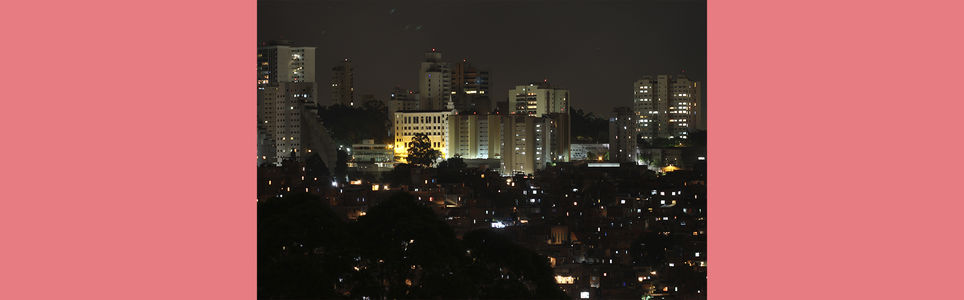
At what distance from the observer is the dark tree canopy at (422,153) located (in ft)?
23.4

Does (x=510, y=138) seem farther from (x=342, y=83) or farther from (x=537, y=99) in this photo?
(x=342, y=83)

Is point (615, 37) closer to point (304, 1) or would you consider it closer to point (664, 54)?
point (664, 54)

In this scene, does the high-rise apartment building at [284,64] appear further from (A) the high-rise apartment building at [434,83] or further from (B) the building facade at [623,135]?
(B) the building facade at [623,135]

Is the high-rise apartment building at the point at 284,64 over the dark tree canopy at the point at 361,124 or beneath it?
over

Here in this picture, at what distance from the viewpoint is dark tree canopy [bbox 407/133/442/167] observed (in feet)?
23.4

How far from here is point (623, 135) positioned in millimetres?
8180

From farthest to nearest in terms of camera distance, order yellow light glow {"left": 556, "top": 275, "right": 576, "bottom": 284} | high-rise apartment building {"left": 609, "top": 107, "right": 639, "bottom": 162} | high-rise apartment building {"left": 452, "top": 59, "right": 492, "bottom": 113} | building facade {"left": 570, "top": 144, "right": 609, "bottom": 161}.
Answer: building facade {"left": 570, "top": 144, "right": 609, "bottom": 161} < high-rise apartment building {"left": 609, "top": 107, "right": 639, "bottom": 162} < yellow light glow {"left": 556, "top": 275, "right": 576, "bottom": 284} < high-rise apartment building {"left": 452, "top": 59, "right": 492, "bottom": 113}

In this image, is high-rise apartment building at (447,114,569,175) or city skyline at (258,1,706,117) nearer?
city skyline at (258,1,706,117)

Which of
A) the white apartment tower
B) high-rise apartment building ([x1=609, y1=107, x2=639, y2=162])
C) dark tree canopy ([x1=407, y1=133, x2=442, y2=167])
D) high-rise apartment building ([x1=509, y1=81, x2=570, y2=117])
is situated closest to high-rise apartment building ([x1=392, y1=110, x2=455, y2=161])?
dark tree canopy ([x1=407, y1=133, x2=442, y2=167])

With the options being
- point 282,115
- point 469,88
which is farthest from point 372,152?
point 469,88

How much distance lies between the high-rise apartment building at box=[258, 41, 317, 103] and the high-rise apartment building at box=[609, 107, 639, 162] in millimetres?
1901

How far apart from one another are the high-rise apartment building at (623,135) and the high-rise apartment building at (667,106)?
2.4 inches

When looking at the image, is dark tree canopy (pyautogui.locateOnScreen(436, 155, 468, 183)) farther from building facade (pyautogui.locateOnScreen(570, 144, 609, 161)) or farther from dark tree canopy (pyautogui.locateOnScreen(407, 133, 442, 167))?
building facade (pyautogui.locateOnScreen(570, 144, 609, 161))

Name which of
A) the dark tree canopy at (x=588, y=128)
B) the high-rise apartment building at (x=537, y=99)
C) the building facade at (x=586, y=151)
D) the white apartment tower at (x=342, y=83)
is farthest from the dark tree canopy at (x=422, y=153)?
the building facade at (x=586, y=151)
